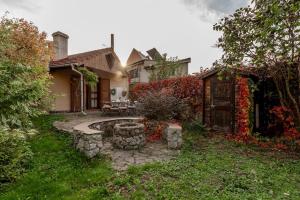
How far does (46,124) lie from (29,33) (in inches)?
198

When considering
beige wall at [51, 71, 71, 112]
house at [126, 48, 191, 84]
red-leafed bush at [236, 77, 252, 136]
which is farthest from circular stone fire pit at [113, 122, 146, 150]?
house at [126, 48, 191, 84]

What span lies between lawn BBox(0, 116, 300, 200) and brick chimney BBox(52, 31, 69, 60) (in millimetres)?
11793

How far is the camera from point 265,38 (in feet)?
18.0

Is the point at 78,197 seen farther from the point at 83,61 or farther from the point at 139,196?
the point at 83,61

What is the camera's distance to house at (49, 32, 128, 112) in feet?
41.8

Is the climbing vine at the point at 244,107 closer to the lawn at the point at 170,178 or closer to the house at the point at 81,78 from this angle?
the lawn at the point at 170,178

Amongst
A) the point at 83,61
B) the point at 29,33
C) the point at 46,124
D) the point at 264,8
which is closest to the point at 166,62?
the point at 83,61

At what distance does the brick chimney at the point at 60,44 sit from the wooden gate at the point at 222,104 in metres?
12.5

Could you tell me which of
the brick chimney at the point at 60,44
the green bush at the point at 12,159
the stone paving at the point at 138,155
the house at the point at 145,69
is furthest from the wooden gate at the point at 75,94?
the house at the point at 145,69

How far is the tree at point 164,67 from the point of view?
2132 cm

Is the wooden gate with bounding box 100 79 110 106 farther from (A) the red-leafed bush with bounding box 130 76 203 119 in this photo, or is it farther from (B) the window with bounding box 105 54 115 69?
(A) the red-leafed bush with bounding box 130 76 203 119

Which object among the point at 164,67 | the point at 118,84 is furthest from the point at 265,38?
the point at 164,67

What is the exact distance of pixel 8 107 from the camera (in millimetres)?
3432

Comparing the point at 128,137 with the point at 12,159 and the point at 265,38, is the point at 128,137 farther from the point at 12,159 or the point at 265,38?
the point at 265,38
